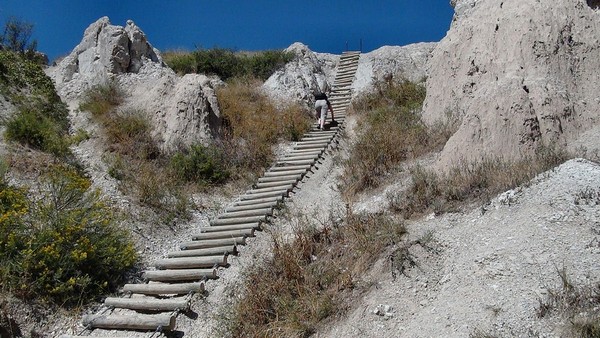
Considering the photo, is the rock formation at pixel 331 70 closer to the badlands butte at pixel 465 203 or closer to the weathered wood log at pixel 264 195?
the badlands butte at pixel 465 203

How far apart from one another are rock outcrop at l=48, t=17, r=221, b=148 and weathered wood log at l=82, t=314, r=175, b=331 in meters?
6.65

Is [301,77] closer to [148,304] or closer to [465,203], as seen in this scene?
[465,203]

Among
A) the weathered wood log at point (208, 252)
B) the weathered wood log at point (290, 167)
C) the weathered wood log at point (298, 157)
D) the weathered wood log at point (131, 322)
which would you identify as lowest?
the weathered wood log at point (131, 322)

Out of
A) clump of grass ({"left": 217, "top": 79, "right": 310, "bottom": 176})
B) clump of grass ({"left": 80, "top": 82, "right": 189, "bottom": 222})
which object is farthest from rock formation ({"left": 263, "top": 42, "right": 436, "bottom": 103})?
clump of grass ({"left": 80, "top": 82, "right": 189, "bottom": 222})

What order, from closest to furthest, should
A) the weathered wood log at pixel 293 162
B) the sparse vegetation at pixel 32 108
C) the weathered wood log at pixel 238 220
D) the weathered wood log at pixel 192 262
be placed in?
the weathered wood log at pixel 192 262, the weathered wood log at pixel 238 220, the sparse vegetation at pixel 32 108, the weathered wood log at pixel 293 162

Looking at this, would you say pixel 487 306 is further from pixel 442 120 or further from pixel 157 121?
pixel 157 121

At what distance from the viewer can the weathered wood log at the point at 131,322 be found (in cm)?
650

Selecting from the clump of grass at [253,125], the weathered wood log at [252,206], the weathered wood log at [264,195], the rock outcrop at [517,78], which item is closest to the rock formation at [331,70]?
the clump of grass at [253,125]

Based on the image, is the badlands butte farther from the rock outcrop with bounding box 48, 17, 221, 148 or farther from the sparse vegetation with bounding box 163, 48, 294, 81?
the sparse vegetation with bounding box 163, 48, 294, 81

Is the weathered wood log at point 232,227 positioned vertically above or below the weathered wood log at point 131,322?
above

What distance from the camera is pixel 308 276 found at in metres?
6.70

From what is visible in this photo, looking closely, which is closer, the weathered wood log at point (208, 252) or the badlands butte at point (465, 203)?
the badlands butte at point (465, 203)

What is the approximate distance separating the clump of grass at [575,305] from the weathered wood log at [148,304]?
14.6 feet

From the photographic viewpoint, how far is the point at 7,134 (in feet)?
36.4
